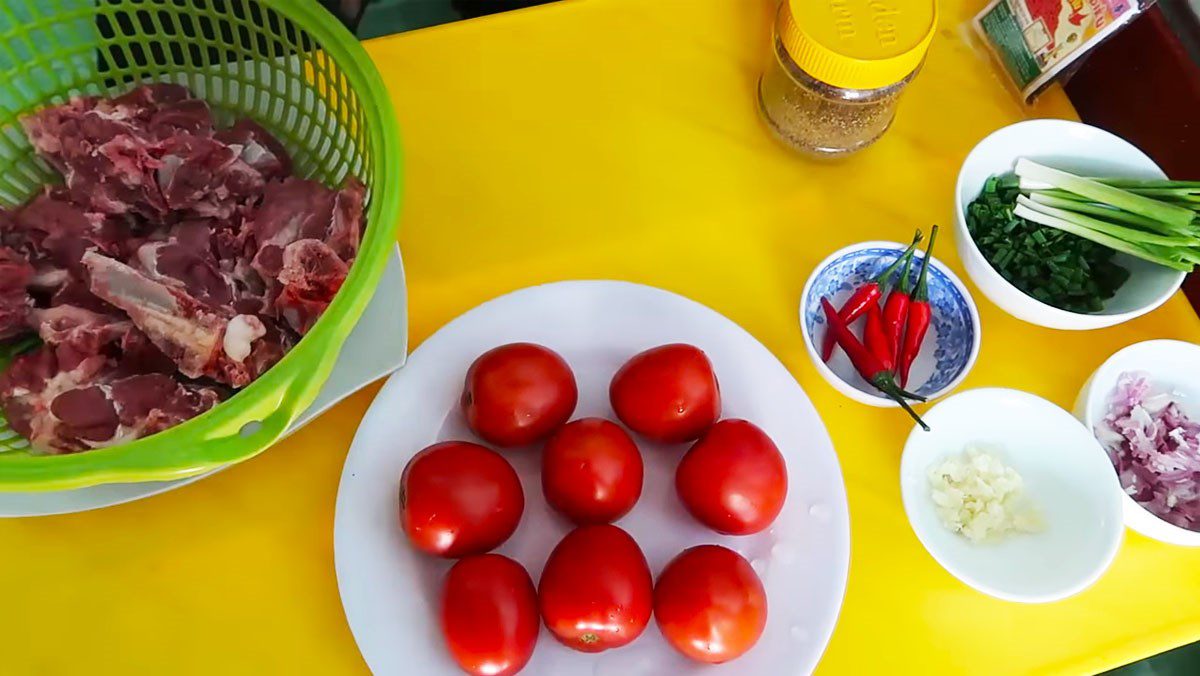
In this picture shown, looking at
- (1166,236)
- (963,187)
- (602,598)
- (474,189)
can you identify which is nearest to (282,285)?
(474,189)

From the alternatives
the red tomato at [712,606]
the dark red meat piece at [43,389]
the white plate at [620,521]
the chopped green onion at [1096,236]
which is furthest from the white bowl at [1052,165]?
the dark red meat piece at [43,389]

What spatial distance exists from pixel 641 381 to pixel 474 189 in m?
0.35

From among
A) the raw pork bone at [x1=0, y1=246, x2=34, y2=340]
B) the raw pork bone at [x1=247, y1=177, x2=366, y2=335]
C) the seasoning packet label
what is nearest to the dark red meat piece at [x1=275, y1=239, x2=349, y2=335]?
the raw pork bone at [x1=247, y1=177, x2=366, y2=335]

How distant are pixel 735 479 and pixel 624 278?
30 centimetres

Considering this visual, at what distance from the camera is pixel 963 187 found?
3.38 ft

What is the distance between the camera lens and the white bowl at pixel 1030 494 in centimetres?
87

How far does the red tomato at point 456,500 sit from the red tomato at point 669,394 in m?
0.14

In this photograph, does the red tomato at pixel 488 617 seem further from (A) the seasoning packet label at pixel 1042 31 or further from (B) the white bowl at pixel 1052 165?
(A) the seasoning packet label at pixel 1042 31

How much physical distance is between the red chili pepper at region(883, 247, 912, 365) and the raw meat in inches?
22.0

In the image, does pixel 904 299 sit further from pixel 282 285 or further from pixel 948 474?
pixel 282 285

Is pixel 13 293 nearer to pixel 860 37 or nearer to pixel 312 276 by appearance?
pixel 312 276

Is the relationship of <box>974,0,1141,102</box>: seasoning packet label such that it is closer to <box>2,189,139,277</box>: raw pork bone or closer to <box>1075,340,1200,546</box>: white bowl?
<box>1075,340,1200,546</box>: white bowl

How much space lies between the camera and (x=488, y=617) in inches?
30.8

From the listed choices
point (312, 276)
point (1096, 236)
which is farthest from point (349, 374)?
point (1096, 236)
